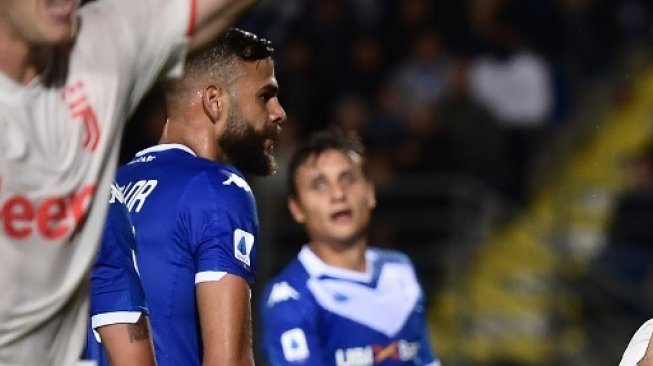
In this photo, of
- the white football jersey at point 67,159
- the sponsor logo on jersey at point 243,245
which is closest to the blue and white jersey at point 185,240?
the sponsor logo on jersey at point 243,245

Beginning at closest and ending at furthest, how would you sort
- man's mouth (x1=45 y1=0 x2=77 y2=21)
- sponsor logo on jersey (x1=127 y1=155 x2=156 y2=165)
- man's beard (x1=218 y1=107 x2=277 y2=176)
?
1. man's mouth (x1=45 y1=0 x2=77 y2=21)
2. sponsor logo on jersey (x1=127 y1=155 x2=156 y2=165)
3. man's beard (x1=218 y1=107 x2=277 y2=176)

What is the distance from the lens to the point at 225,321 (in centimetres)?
398

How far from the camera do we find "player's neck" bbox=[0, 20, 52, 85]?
2939 millimetres

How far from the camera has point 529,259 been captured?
38.3 ft

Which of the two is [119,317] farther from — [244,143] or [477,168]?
[477,168]

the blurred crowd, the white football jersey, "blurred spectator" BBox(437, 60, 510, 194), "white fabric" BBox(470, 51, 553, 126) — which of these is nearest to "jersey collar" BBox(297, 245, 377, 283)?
the white football jersey

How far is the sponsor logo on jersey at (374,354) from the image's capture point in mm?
5789

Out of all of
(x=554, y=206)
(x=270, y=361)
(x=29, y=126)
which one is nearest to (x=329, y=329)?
(x=270, y=361)

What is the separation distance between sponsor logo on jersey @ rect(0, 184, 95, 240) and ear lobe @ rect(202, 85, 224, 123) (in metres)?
1.41

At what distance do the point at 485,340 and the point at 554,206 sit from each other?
1143mm

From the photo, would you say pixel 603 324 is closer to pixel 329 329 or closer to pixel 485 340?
pixel 485 340

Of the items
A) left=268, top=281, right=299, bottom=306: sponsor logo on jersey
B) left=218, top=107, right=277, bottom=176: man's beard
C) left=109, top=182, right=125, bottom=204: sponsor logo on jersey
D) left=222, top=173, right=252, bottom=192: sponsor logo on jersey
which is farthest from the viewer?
left=268, top=281, right=299, bottom=306: sponsor logo on jersey

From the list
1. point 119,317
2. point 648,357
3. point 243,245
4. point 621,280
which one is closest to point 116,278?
point 119,317

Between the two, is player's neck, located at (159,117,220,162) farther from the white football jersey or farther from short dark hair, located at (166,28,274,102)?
the white football jersey
